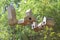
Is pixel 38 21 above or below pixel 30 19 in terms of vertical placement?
below

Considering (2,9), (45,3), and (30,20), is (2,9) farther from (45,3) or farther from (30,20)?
(30,20)

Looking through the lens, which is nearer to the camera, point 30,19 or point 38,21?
point 30,19

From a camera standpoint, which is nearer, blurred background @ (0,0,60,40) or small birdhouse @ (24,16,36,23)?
small birdhouse @ (24,16,36,23)

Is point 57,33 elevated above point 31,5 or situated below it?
below

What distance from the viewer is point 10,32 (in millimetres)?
2252

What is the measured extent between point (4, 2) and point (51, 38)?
844 millimetres

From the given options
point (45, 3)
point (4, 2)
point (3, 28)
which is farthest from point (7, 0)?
point (45, 3)

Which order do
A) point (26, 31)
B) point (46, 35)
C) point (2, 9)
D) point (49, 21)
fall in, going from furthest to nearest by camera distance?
point (2, 9)
point (26, 31)
point (46, 35)
point (49, 21)

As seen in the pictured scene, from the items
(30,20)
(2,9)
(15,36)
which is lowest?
(15,36)

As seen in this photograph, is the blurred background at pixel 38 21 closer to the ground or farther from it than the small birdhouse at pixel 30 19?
closer to the ground

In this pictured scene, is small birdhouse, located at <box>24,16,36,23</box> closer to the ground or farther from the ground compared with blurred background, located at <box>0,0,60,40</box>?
farther from the ground

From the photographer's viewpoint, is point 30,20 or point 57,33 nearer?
point 30,20

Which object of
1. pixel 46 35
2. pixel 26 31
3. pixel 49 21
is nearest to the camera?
pixel 49 21

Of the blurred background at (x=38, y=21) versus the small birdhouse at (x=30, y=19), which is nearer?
the small birdhouse at (x=30, y=19)
